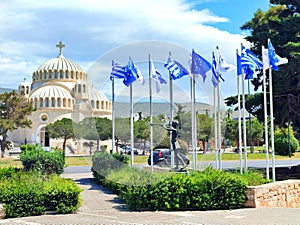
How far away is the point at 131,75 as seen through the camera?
15133 mm

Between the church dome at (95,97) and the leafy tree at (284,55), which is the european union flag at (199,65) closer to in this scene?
the church dome at (95,97)

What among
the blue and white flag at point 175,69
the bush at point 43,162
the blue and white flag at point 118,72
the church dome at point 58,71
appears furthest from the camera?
the church dome at point 58,71

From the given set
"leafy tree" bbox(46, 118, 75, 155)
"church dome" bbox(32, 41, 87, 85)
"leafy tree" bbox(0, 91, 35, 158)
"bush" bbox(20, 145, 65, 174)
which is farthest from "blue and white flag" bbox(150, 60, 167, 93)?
"church dome" bbox(32, 41, 87, 85)

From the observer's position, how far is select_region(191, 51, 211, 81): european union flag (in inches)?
540

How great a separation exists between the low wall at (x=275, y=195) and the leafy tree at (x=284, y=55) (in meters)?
6.86

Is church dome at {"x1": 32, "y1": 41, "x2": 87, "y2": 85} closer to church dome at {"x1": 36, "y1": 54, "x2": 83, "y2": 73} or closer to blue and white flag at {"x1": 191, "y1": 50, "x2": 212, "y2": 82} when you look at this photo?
church dome at {"x1": 36, "y1": 54, "x2": 83, "y2": 73}

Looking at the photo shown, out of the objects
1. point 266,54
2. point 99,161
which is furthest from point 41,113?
point 266,54

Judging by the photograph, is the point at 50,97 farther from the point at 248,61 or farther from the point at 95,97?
the point at 248,61

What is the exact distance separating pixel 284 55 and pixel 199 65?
20.6ft

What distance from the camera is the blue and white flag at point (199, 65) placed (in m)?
13.7

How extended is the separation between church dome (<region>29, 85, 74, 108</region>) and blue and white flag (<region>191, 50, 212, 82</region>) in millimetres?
56893

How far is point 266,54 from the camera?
45.6ft

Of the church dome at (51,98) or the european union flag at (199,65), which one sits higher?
the church dome at (51,98)

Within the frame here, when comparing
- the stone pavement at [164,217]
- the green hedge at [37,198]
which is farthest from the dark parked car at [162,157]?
the green hedge at [37,198]
